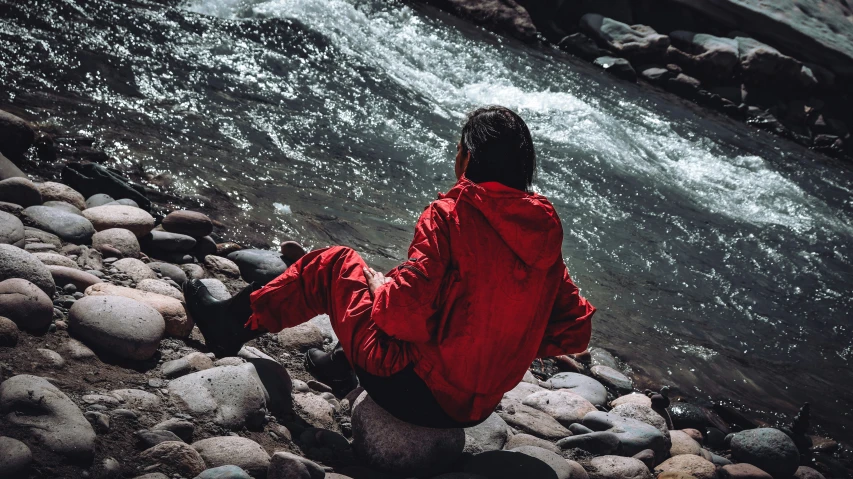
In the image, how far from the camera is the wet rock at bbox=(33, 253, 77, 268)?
3688mm

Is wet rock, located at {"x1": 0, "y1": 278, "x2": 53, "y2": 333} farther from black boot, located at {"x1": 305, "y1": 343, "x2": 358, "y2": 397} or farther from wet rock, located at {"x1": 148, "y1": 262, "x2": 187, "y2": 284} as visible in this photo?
black boot, located at {"x1": 305, "y1": 343, "x2": 358, "y2": 397}

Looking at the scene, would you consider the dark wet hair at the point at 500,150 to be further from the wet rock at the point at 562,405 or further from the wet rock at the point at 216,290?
the wet rock at the point at 562,405

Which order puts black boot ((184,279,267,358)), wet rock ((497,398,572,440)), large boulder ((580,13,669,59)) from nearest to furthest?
1. black boot ((184,279,267,358))
2. wet rock ((497,398,572,440))
3. large boulder ((580,13,669,59))

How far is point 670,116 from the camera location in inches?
517

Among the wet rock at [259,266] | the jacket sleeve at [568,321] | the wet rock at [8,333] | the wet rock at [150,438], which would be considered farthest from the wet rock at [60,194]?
the jacket sleeve at [568,321]

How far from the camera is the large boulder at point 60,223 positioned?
13.8 feet

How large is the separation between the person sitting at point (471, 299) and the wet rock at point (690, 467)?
1313 millimetres

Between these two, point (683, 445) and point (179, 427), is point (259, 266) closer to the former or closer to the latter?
point (179, 427)

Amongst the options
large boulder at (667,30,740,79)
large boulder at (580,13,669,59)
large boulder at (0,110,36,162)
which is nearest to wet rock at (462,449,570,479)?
large boulder at (0,110,36,162)

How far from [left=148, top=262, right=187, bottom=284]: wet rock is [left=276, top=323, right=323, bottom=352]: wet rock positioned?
758 millimetres

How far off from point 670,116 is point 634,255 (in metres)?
6.50

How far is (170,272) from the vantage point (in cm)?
430

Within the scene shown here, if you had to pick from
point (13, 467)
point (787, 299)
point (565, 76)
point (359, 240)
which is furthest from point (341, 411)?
point (565, 76)

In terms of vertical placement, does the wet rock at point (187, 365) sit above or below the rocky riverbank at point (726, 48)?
below
